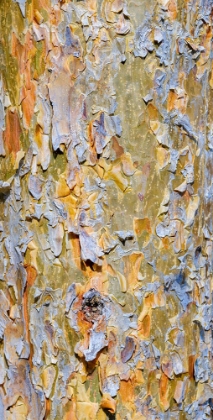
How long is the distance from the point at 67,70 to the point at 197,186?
0.85 feet

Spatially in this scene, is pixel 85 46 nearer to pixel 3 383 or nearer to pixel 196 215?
pixel 196 215

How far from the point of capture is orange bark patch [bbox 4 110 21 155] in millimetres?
854

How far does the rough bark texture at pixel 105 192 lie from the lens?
0.81 meters

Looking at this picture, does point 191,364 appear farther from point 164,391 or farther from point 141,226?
point 141,226

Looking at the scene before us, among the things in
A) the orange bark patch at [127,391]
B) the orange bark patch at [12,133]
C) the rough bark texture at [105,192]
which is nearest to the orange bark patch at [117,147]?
the rough bark texture at [105,192]

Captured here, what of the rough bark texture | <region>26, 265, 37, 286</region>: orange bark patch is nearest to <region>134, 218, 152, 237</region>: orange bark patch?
the rough bark texture

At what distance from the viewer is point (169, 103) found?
0.83 meters

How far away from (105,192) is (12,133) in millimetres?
175

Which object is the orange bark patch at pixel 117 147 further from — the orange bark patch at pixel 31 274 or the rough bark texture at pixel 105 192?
the orange bark patch at pixel 31 274

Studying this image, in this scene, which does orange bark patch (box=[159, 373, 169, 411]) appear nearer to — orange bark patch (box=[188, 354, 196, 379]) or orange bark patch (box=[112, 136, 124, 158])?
orange bark patch (box=[188, 354, 196, 379])

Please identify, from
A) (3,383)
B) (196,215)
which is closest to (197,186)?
(196,215)

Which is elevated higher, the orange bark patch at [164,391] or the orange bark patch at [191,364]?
the orange bark patch at [191,364]

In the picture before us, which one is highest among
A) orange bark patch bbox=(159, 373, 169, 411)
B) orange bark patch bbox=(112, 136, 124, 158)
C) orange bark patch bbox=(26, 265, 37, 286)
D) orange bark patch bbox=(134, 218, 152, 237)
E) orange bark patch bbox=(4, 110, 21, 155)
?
orange bark patch bbox=(4, 110, 21, 155)

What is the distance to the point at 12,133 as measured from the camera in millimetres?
861
